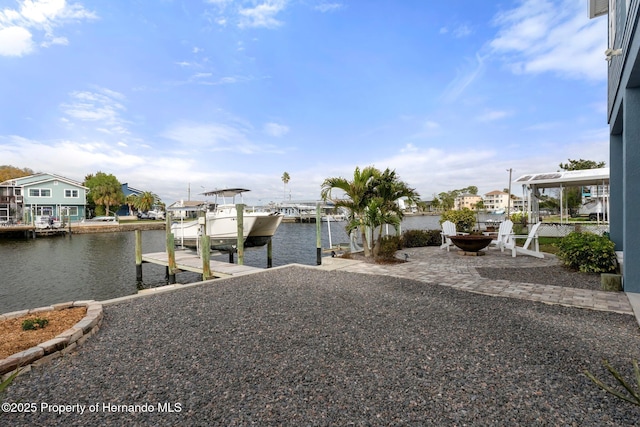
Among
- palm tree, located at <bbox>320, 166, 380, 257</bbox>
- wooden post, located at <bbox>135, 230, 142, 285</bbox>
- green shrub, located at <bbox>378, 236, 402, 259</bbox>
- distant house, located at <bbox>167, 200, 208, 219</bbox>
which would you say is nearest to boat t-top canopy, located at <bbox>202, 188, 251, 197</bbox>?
distant house, located at <bbox>167, 200, 208, 219</bbox>

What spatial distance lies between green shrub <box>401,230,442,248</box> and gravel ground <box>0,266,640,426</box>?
809 centimetres

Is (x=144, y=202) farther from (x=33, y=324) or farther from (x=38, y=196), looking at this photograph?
(x=33, y=324)

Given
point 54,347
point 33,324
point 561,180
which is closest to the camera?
point 54,347

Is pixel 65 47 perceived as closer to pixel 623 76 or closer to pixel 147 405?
pixel 147 405

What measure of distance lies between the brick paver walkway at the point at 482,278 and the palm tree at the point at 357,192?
1538 millimetres

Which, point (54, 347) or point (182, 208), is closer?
point (54, 347)

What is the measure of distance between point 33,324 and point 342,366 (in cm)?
369

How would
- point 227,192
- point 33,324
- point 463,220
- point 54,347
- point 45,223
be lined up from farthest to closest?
point 45,223 < point 227,192 < point 463,220 < point 33,324 < point 54,347

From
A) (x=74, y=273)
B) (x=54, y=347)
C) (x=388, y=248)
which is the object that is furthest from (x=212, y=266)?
(x=74, y=273)

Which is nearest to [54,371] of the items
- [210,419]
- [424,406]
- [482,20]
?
[210,419]

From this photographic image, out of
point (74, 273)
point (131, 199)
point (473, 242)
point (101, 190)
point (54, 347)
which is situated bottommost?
point (74, 273)

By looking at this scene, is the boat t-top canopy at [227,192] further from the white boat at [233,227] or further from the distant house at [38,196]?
the distant house at [38,196]

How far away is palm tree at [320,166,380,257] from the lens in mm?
10086

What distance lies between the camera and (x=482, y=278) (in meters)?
6.68
